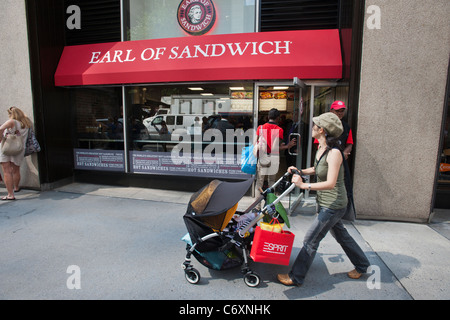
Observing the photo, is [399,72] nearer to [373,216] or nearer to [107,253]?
[373,216]

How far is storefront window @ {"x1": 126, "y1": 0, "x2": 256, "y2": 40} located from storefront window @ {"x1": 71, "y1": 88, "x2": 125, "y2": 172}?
5.30 feet

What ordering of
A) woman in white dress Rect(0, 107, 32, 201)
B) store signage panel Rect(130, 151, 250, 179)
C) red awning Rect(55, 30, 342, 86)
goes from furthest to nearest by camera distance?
store signage panel Rect(130, 151, 250, 179), woman in white dress Rect(0, 107, 32, 201), red awning Rect(55, 30, 342, 86)

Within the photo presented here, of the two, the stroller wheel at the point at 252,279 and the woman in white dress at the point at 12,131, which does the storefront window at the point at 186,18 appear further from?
the stroller wheel at the point at 252,279

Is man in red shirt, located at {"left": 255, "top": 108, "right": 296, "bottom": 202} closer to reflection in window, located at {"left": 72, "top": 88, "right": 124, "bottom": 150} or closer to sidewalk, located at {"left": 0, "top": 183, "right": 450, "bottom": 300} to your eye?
sidewalk, located at {"left": 0, "top": 183, "right": 450, "bottom": 300}

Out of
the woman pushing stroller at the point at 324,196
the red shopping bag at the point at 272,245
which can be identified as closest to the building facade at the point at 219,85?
the woman pushing stroller at the point at 324,196

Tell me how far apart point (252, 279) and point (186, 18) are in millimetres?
5946

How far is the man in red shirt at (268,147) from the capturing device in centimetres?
472

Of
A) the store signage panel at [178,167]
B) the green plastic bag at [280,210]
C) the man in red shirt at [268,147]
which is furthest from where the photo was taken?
the store signage panel at [178,167]

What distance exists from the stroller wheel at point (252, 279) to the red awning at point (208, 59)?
3.76 m

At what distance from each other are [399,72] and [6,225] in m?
6.74

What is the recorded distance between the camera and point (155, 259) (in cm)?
340

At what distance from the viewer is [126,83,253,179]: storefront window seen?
6.16 meters

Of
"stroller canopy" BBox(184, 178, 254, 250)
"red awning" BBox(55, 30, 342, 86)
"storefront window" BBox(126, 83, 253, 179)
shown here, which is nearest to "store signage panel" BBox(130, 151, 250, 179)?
"storefront window" BBox(126, 83, 253, 179)

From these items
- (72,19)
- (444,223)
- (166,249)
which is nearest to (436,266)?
(444,223)
